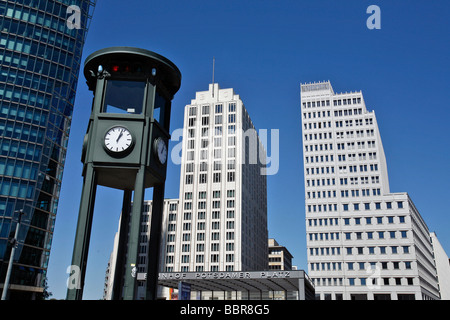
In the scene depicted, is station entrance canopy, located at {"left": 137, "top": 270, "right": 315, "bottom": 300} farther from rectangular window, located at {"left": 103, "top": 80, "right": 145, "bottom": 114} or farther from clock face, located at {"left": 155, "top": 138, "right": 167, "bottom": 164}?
rectangular window, located at {"left": 103, "top": 80, "right": 145, "bottom": 114}

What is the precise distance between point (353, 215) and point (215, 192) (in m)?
42.3

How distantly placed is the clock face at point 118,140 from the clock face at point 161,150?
1.34 meters

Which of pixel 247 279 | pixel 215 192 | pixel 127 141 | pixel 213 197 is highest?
pixel 215 192

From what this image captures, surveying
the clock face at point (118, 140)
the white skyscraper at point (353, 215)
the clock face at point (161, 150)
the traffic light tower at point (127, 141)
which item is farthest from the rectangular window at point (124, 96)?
the white skyscraper at point (353, 215)

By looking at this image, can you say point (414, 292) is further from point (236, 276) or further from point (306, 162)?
point (236, 276)

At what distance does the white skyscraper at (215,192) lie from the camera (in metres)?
121

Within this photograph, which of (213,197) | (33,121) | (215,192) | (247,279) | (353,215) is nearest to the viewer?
(247,279)

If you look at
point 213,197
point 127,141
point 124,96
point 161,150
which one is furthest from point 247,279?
point 213,197

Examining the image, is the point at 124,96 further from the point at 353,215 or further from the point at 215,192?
the point at 215,192

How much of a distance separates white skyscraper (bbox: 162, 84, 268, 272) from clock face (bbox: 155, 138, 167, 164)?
10128 cm

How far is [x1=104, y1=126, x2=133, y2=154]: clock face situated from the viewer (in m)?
18.2

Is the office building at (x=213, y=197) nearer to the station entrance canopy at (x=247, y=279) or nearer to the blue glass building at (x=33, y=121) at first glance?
the blue glass building at (x=33, y=121)

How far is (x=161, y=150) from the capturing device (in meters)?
19.9
